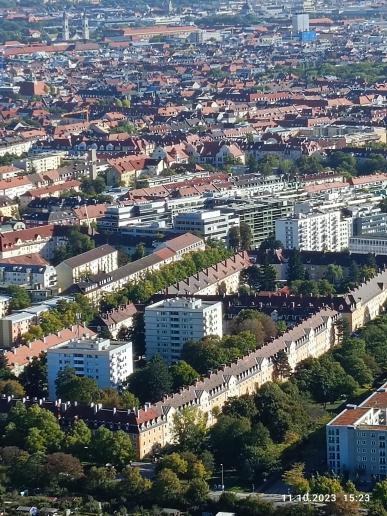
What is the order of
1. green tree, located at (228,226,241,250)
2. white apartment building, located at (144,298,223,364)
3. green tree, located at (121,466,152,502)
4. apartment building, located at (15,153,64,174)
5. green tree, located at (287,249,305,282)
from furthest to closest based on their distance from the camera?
apartment building, located at (15,153,64,174), green tree, located at (228,226,241,250), green tree, located at (287,249,305,282), white apartment building, located at (144,298,223,364), green tree, located at (121,466,152,502)

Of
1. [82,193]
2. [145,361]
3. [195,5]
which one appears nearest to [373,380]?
[145,361]

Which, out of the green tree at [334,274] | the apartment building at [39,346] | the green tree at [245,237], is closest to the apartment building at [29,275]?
the apartment building at [39,346]

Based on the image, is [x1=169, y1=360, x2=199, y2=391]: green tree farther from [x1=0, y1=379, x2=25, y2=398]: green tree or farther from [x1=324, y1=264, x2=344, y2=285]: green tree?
[x1=324, y1=264, x2=344, y2=285]: green tree

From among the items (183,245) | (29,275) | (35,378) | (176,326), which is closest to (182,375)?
(35,378)

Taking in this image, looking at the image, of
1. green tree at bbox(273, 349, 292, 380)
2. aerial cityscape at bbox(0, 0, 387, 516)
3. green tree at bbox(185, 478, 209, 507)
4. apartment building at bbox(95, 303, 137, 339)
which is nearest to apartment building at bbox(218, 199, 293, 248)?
aerial cityscape at bbox(0, 0, 387, 516)

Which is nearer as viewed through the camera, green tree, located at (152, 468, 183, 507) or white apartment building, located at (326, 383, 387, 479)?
green tree, located at (152, 468, 183, 507)

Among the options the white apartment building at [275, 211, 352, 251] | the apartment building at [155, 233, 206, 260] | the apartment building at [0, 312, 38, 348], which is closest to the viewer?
the apartment building at [0, 312, 38, 348]
